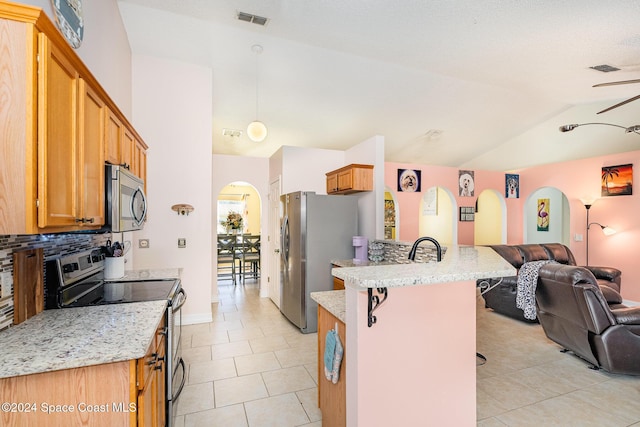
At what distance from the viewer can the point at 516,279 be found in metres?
4.07

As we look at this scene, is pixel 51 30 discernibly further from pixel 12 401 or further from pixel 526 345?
pixel 526 345

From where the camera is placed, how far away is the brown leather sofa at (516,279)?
4055 mm

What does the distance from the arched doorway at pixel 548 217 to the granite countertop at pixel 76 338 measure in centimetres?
857

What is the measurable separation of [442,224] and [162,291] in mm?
7072

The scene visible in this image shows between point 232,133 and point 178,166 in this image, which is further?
point 232,133

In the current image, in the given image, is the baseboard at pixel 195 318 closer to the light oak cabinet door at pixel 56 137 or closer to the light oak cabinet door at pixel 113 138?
the light oak cabinet door at pixel 113 138

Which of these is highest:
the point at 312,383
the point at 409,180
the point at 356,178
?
the point at 409,180

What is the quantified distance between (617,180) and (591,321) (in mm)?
4226

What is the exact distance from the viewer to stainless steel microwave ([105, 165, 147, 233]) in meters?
1.79

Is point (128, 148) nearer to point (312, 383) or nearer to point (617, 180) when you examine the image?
point (312, 383)

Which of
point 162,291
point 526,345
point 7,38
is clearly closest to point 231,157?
point 162,291

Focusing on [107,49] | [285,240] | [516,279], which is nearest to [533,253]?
[516,279]

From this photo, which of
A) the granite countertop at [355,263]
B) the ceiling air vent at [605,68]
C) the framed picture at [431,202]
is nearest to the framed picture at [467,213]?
the framed picture at [431,202]

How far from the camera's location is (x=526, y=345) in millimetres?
3348
